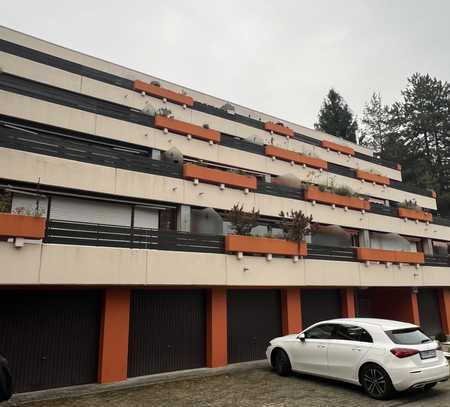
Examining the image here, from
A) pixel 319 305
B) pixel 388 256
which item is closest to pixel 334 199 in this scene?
pixel 388 256

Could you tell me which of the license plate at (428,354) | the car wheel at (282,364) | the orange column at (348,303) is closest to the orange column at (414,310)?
the orange column at (348,303)

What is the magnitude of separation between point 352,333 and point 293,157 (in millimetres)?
13888

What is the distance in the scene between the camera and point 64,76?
59.0 feet

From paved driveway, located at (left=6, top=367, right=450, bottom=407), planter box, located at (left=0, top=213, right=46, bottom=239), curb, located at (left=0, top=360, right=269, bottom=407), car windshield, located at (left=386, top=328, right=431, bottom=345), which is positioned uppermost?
planter box, located at (left=0, top=213, right=46, bottom=239)

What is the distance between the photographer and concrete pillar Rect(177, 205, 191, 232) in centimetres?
1522

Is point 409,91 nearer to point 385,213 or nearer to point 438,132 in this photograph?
point 438,132

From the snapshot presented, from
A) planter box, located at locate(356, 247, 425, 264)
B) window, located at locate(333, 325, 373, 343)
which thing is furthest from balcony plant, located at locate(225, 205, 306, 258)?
window, located at locate(333, 325, 373, 343)

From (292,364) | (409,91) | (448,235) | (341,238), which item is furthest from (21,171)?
(409,91)

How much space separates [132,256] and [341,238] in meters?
13.5

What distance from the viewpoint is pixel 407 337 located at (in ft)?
28.5

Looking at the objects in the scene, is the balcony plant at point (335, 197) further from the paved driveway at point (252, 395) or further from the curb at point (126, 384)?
the paved driveway at point (252, 395)

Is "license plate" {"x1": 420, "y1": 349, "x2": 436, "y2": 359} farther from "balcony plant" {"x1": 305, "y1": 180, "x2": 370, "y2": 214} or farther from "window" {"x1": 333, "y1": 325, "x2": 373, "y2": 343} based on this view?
"balcony plant" {"x1": 305, "y1": 180, "x2": 370, "y2": 214}

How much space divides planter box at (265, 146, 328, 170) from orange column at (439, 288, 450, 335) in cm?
1024

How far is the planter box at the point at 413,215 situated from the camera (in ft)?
77.9
